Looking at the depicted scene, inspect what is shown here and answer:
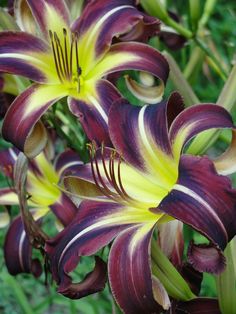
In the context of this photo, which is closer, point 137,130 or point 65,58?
point 137,130

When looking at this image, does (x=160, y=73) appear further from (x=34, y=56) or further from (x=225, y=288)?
(x=225, y=288)

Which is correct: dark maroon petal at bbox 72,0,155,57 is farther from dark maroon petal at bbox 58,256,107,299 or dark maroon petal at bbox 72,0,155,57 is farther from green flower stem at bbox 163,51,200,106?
dark maroon petal at bbox 58,256,107,299

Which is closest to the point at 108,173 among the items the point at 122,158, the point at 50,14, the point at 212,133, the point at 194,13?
the point at 122,158

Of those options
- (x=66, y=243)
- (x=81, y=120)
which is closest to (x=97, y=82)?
(x=81, y=120)

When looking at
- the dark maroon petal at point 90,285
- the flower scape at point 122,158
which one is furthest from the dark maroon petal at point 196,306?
the dark maroon petal at point 90,285

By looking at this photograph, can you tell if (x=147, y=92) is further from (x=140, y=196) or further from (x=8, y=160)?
(x=8, y=160)

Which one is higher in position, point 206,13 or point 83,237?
point 206,13

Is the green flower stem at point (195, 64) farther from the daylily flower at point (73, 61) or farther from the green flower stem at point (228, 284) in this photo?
the green flower stem at point (228, 284)
